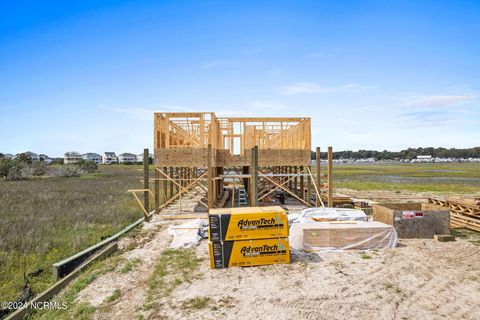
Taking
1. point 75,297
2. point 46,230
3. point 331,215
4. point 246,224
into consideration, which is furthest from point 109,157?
point 246,224

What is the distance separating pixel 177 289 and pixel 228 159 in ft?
35.3

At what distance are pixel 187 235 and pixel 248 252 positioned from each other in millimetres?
3096

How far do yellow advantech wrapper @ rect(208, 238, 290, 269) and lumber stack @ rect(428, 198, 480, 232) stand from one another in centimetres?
848

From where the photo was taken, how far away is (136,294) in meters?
6.19

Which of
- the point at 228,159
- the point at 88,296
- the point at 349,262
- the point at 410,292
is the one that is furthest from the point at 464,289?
the point at 228,159

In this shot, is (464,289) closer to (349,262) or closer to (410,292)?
(410,292)

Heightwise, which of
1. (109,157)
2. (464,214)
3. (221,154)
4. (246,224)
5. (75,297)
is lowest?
(75,297)

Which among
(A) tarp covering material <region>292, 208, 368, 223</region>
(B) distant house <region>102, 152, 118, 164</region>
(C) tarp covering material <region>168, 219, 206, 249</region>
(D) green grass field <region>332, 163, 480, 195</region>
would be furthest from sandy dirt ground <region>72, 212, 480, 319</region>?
(B) distant house <region>102, 152, 118, 164</region>

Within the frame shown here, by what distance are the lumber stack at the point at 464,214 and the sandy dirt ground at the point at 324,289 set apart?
351cm

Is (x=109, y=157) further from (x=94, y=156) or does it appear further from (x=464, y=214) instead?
(x=464, y=214)

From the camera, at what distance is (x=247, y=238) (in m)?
7.57

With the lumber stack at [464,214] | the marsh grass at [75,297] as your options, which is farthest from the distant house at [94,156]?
the lumber stack at [464,214]

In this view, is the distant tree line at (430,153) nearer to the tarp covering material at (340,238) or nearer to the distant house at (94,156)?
the distant house at (94,156)

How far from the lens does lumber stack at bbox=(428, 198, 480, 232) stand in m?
11.4
